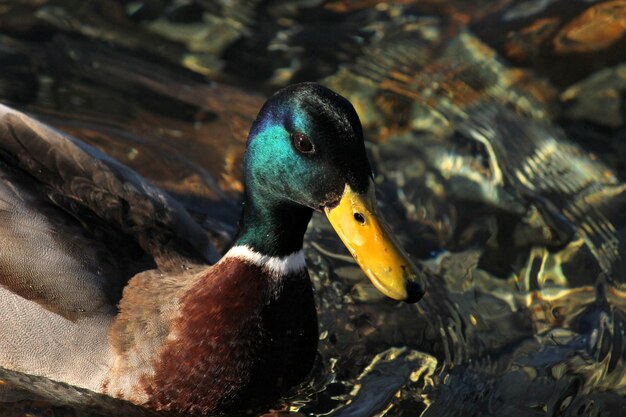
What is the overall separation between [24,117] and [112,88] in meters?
1.71

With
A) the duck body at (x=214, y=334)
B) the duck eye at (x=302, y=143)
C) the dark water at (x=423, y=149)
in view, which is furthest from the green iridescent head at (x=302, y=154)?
the dark water at (x=423, y=149)

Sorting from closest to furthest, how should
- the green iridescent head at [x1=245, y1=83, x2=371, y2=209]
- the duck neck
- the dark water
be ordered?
the green iridescent head at [x1=245, y1=83, x2=371, y2=209] < the duck neck < the dark water

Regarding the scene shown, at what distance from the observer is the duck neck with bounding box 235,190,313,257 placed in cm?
464

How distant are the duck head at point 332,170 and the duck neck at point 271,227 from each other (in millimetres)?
178

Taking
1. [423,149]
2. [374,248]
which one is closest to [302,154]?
[374,248]

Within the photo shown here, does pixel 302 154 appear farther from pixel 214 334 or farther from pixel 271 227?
pixel 214 334

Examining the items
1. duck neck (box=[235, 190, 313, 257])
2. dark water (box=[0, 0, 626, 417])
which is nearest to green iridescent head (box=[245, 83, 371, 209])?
duck neck (box=[235, 190, 313, 257])

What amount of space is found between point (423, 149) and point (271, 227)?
7.27 feet

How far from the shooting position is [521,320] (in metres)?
5.63

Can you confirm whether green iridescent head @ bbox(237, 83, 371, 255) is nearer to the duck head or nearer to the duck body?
the duck head

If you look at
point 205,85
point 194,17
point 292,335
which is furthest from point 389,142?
point 292,335

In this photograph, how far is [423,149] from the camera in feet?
22.1

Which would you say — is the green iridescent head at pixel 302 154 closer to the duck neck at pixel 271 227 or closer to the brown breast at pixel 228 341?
the duck neck at pixel 271 227

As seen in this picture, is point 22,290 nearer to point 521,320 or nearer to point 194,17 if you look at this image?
point 521,320
